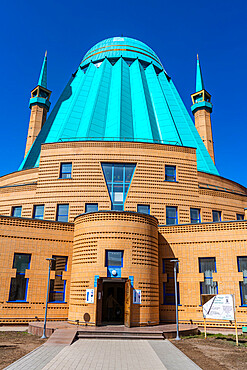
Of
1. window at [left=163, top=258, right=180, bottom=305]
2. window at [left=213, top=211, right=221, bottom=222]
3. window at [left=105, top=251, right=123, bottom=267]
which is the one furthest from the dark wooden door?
window at [left=213, top=211, right=221, bottom=222]

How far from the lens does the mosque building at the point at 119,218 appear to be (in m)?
20.2

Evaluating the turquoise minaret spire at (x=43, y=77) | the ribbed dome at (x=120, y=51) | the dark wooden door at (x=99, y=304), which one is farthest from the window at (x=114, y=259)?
the turquoise minaret spire at (x=43, y=77)

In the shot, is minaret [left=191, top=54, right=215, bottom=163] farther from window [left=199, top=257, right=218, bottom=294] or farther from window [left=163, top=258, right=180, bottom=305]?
window [left=163, top=258, right=180, bottom=305]

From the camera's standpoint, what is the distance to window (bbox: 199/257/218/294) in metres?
21.6

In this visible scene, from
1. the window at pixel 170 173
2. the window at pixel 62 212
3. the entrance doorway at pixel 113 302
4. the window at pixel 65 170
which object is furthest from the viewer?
the window at pixel 170 173

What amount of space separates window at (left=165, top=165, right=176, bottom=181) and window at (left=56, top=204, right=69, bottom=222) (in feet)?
30.5

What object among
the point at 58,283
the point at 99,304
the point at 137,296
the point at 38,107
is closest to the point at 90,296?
the point at 99,304

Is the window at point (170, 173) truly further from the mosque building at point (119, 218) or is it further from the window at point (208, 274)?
the window at point (208, 274)

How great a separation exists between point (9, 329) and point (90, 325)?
16.8 feet

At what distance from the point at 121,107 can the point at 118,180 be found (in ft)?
41.1

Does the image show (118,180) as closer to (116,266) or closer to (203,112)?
(116,266)

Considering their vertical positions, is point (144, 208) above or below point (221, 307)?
above

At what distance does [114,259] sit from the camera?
20062 millimetres

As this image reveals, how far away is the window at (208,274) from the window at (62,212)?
38.0 feet
